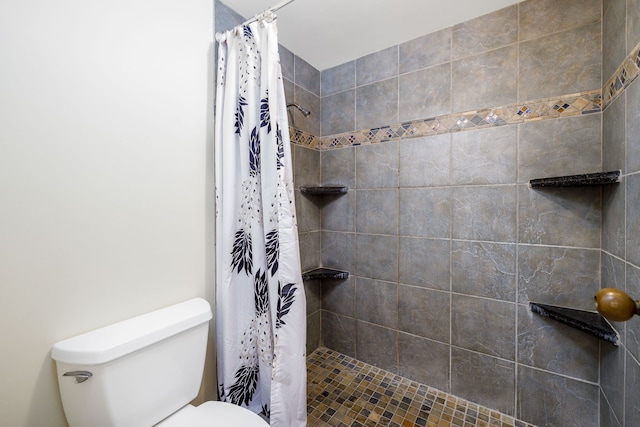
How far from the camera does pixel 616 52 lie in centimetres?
101

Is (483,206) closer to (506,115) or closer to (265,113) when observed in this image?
(506,115)

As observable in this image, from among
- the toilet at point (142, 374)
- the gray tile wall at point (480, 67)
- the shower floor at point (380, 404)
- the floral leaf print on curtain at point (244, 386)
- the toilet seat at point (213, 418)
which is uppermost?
the gray tile wall at point (480, 67)

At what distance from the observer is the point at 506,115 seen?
1.32 m

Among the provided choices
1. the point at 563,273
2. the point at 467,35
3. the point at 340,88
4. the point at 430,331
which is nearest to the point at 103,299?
the point at 430,331

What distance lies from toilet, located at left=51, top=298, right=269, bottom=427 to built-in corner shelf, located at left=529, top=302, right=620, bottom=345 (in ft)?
4.42

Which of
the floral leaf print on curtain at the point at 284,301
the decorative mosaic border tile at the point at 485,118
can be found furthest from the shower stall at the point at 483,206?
the floral leaf print on curtain at the point at 284,301

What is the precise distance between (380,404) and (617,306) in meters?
1.27

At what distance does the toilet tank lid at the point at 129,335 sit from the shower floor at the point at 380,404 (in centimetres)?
88

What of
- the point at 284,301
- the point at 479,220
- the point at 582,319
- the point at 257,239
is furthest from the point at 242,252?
the point at 582,319

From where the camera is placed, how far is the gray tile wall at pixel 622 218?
2.83 feet

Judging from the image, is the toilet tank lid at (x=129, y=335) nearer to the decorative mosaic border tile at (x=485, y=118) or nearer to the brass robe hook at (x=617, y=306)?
the brass robe hook at (x=617, y=306)

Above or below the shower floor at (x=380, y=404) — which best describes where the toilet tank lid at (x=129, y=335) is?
above

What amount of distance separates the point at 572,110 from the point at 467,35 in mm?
667

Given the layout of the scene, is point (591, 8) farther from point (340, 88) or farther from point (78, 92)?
point (78, 92)
